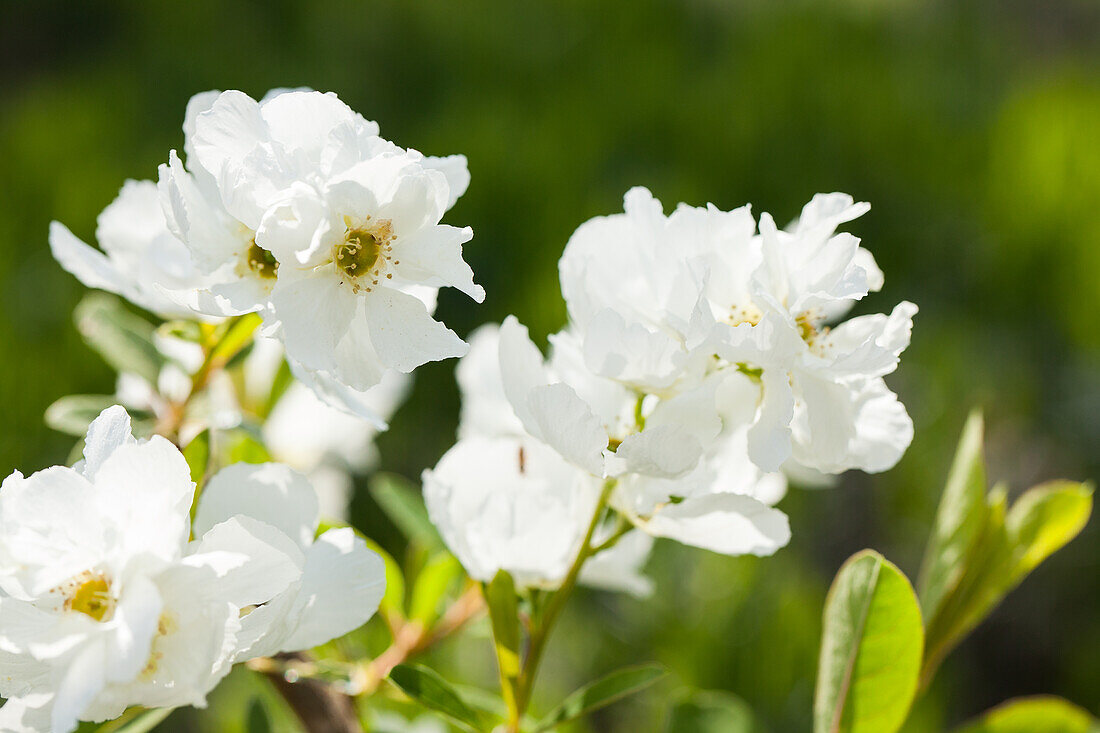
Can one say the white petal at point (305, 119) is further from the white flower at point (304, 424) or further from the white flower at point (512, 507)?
the white flower at point (304, 424)

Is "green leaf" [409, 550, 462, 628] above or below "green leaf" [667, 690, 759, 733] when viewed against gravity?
above

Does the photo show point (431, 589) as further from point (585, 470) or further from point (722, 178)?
point (722, 178)

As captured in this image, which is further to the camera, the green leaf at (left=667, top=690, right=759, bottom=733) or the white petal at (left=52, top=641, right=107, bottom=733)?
the green leaf at (left=667, top=690, right=759, bottom=733)

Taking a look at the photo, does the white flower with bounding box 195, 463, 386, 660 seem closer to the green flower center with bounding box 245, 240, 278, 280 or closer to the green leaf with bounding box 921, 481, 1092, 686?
the green flower center with bounding box 245, 240, 278, 280

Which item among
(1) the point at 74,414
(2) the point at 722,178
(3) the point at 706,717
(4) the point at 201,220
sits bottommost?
(2) the point at 722,178

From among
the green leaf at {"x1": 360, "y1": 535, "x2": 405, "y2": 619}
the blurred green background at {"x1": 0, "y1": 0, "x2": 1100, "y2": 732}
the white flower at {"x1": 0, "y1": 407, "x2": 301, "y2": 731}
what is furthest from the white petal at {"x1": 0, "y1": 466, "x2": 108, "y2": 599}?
the blurred green background at {"x1": 0, "y1": 0, "x2": 1100, "y2": 732}

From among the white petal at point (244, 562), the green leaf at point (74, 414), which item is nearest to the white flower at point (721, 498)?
the white petal at point (244, 562)

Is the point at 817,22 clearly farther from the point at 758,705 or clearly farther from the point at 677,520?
the point at 677,520

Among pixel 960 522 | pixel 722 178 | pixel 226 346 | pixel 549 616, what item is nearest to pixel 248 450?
pixel 226 346
